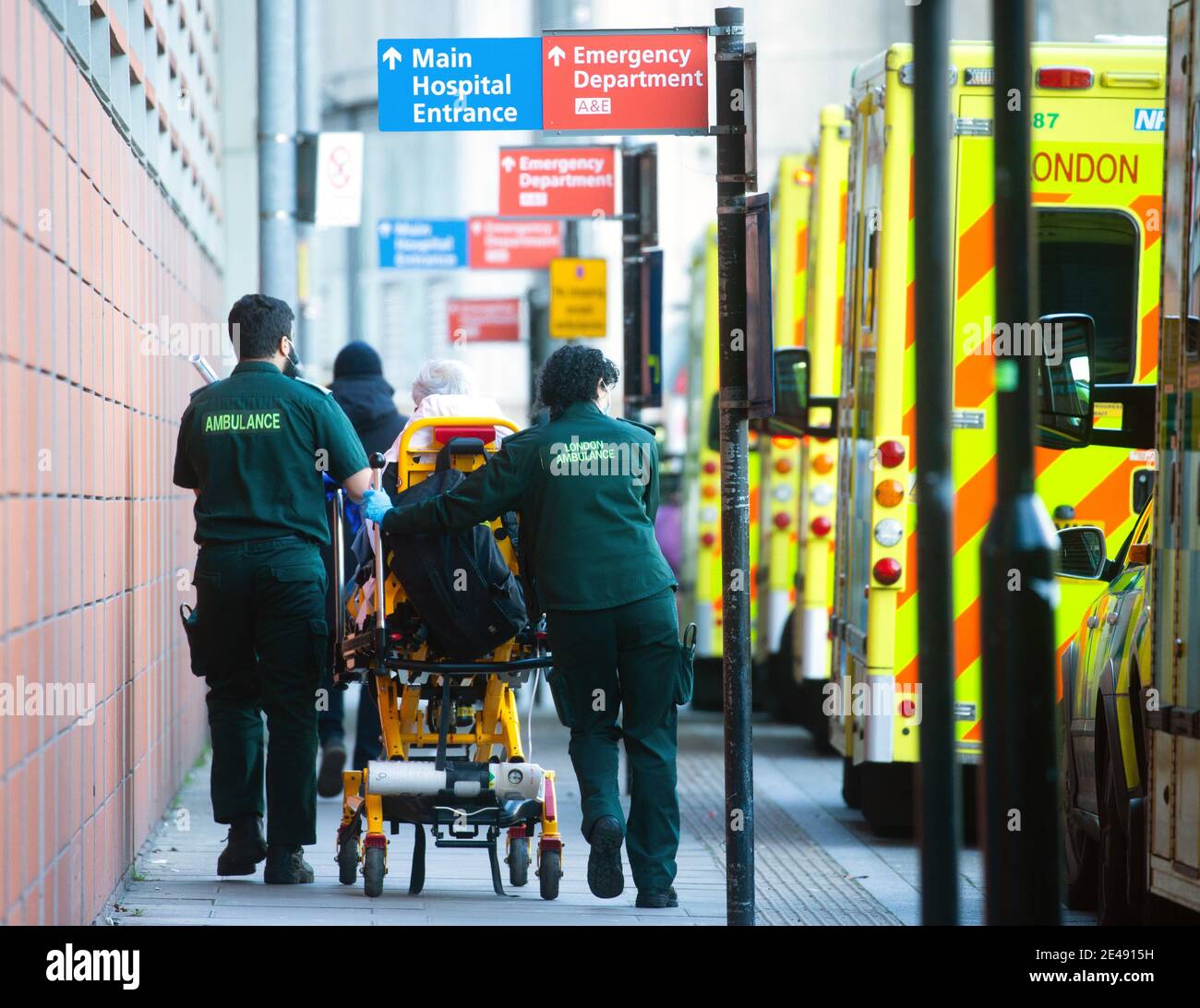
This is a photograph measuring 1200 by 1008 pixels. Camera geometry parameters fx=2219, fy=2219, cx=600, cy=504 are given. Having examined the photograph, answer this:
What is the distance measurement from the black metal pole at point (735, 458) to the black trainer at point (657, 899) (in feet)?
3.41

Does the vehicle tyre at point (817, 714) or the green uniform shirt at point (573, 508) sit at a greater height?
the green uniform shirt at point (573, 508)

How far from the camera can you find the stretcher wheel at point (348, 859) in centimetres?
761

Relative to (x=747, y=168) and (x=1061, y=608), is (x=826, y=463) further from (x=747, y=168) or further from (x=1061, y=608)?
(x=747, y=168)

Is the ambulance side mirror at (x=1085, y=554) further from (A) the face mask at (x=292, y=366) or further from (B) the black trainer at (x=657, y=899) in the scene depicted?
(A) the face mask at (x=292, y=366)

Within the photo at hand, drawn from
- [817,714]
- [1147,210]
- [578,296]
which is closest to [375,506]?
[1147,210]

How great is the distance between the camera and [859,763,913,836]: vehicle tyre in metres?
9.39

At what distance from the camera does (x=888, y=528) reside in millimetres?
9086

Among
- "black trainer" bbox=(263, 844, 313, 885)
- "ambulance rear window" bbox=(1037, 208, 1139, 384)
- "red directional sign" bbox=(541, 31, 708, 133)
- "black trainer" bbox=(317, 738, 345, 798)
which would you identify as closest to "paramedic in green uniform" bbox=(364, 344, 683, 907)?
"black trainer" bbox=(263, 844, 313, 885)

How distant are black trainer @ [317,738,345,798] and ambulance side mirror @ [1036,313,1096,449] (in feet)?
13.4

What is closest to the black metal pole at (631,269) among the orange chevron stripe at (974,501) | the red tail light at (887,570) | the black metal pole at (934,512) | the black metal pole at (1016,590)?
the red tail light at (887,570)

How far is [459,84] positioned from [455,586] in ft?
5.27

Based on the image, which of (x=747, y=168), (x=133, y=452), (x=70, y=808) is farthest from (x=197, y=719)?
(x=747, y=168)

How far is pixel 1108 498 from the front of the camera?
9.05 metres

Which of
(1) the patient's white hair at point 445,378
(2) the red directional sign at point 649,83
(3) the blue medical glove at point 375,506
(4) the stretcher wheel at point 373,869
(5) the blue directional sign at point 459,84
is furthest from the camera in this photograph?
(1) the patient's white hair at point 445,378
